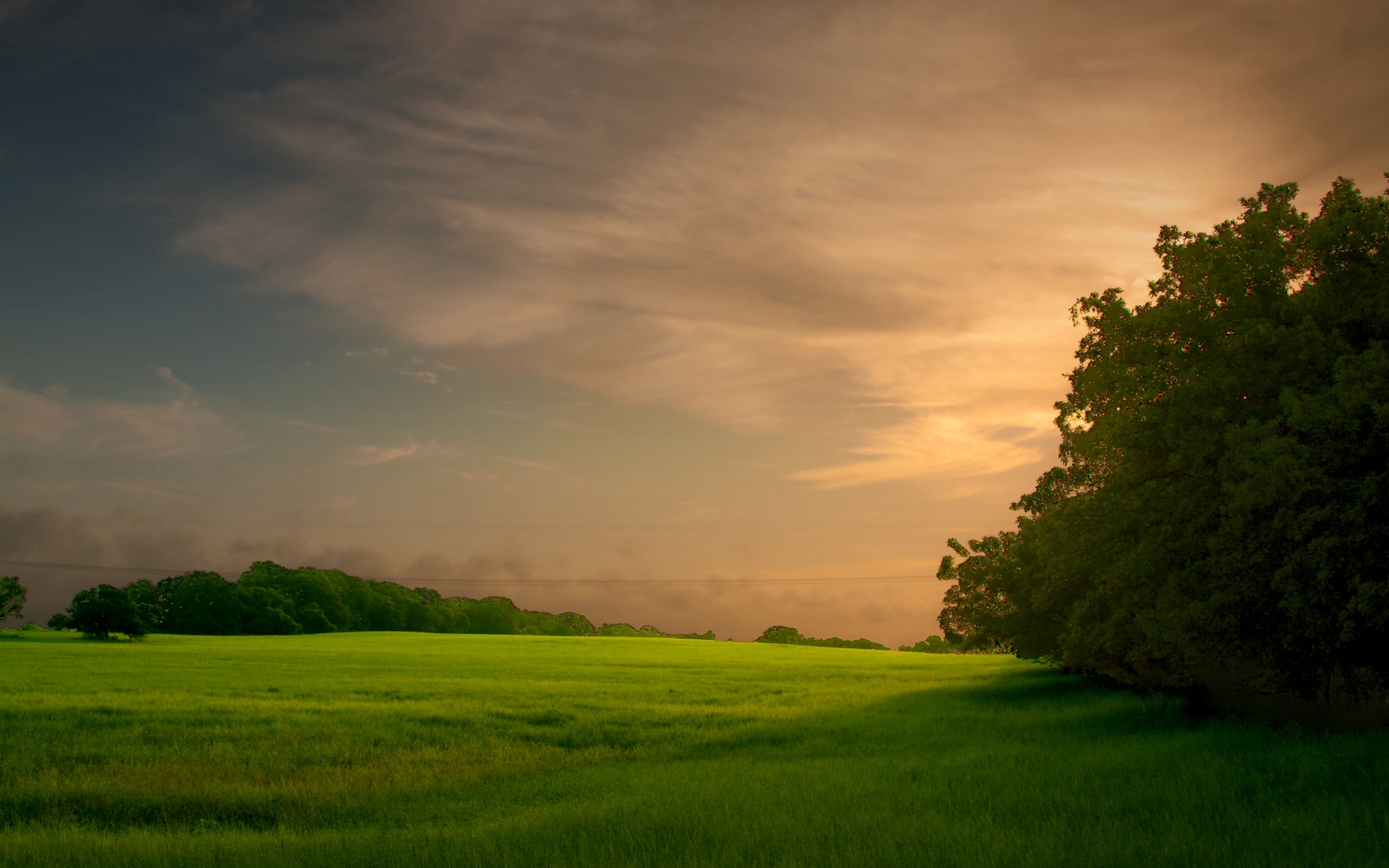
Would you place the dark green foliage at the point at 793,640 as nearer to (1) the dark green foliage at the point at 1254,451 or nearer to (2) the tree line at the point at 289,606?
(2) the tree line at the point at 289,606

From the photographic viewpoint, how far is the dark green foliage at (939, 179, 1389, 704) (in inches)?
605

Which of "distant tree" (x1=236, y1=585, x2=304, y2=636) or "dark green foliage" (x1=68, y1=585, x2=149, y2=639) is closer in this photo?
"dark green foliage" (x1=68, y1=585, x2=149, y2=639)

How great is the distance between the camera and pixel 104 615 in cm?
6750

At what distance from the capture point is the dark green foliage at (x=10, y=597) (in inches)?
2923

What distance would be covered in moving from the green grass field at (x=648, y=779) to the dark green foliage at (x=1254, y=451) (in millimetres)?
2216

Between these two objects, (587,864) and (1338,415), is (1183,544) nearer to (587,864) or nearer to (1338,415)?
(1338,415)

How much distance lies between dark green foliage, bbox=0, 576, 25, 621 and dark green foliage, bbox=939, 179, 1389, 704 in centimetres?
9177

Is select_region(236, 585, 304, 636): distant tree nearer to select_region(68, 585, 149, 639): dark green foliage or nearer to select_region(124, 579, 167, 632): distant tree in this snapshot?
select_region(124, 579, 167, 632): distant tree

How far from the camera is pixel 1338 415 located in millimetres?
14961

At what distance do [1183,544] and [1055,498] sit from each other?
669 inches

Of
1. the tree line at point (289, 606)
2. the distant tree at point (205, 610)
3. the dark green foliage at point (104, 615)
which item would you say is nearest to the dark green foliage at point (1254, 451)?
the dark green foliage at point (104, 615)


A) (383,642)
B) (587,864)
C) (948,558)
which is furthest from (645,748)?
(383,642)

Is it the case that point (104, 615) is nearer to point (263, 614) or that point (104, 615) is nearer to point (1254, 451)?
point (263, 614)

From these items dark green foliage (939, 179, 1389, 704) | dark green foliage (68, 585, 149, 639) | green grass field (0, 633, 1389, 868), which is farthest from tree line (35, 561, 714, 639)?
dark green foliage (939, 179, 1389, 704)
